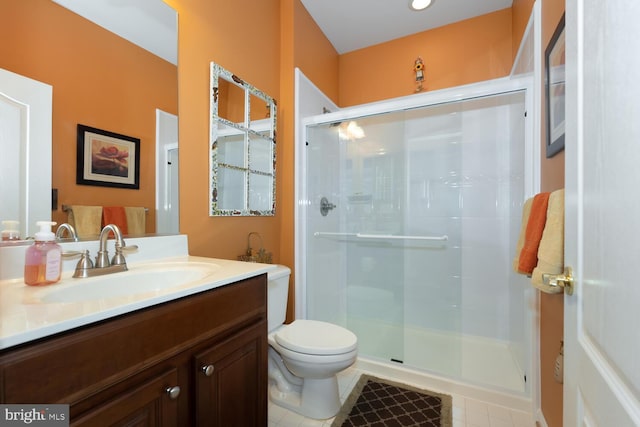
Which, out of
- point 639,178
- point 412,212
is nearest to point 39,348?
point 639,178

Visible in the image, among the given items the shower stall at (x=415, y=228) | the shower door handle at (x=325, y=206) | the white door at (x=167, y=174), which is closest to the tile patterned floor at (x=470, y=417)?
the shower stall at (x=415, y=228)

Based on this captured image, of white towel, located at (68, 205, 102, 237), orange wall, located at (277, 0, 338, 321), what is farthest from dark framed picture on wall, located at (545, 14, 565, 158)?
white towel, located at (68, 205, 102, 237)

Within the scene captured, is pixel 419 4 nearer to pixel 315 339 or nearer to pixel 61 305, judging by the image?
pixel 315 339

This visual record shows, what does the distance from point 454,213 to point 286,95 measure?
166cm

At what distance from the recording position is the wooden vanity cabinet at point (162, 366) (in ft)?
1.76

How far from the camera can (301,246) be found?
2174mm

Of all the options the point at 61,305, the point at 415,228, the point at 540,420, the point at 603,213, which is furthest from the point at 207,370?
the point at 415,228

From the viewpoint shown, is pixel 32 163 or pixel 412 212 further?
pixel 412 212

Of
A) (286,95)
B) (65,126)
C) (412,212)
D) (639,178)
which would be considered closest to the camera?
(639,178)

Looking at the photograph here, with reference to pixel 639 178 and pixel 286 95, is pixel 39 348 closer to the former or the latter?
pixel 639 178

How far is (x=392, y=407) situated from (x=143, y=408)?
4.41 ft

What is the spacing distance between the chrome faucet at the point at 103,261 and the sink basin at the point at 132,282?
27mm

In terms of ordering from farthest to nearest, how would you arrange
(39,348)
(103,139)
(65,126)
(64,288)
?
(103,139) < (65,126) < (64,288) < (39,348)

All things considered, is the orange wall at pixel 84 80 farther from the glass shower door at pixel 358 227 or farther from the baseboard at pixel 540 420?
the baseboard at pixel 540 420
